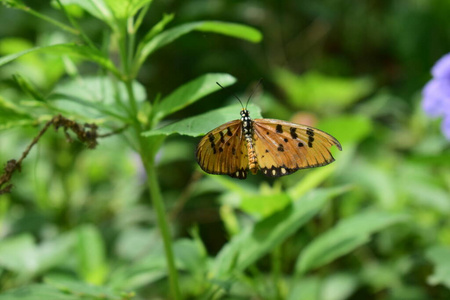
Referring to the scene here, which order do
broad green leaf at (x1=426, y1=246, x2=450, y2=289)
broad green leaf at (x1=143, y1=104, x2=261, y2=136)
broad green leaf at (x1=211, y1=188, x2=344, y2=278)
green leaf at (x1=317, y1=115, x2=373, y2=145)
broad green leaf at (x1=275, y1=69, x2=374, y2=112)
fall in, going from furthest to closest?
1. broad green leaf at (x1=275, y1=69, x2=374, y2=112)
2. green leaf at (x1=317, y1=115, x2=373, y2=145)
3. broad green leaf at (x1=426, y1=246, x2=450, y2=289)
4. broad green leaf at (x1=211, y1=188, x2=344, y2=278)
5. broad green leaf at (x1=143, y1=104, x2=261, y2=136)

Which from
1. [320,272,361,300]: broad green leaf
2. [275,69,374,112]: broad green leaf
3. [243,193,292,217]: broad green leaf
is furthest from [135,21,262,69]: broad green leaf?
[275,69,374,112]: broad green leaf

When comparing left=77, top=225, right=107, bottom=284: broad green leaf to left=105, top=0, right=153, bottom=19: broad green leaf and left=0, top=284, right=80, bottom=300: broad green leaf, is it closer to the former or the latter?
left=0, top=284, right=80, bottom=300: broad green leaf

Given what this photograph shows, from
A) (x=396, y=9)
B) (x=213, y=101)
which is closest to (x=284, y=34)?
(x=396, y=9)

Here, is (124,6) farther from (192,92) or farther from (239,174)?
(239,174)

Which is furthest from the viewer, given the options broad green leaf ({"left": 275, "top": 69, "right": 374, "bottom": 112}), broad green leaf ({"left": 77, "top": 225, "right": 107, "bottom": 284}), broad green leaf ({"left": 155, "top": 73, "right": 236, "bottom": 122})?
broad green leaf ({"left": 275, "top": 69, "right": 374, "bottom": 112})

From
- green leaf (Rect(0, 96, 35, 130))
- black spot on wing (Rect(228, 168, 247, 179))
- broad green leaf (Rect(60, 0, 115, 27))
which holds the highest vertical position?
broad green leaf (Rect(60, 0, 115, 27))

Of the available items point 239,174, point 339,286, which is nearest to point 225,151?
point 239,174

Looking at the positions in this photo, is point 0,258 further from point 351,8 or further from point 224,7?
point 351,8
